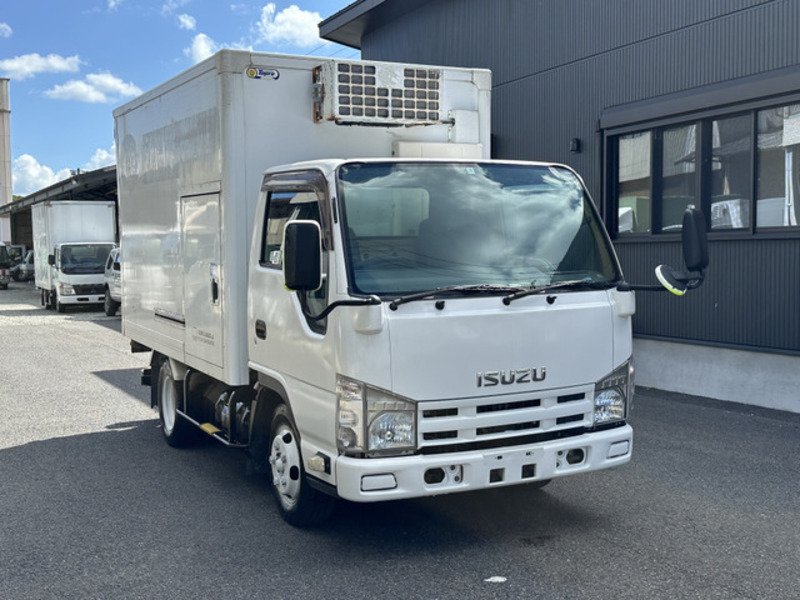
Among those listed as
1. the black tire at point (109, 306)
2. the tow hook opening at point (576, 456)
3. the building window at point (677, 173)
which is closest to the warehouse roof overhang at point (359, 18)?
the building window at point (677, 173)

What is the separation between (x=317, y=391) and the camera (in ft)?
17.0

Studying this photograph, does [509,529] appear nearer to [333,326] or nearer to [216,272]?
[333,326]

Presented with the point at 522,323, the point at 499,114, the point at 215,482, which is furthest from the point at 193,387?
the point at 499,114

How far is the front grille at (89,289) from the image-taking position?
2566 cm

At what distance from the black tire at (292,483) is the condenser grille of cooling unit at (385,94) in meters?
2.16

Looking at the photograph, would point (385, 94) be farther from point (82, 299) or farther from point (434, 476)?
point (82, 299)

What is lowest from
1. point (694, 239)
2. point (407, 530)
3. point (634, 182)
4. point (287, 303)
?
point (407, 530)

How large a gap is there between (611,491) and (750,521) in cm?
99

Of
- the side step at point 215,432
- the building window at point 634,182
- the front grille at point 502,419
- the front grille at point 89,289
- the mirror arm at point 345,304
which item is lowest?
the side step at point 215,432

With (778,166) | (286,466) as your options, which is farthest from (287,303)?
(778,166)

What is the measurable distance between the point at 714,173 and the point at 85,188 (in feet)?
89.4

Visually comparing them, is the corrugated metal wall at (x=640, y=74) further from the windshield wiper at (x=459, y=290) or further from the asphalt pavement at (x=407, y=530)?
the windshield wiper at (x=459, y=290)

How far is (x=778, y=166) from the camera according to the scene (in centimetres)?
1011

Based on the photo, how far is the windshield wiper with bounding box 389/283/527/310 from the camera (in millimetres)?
4828
